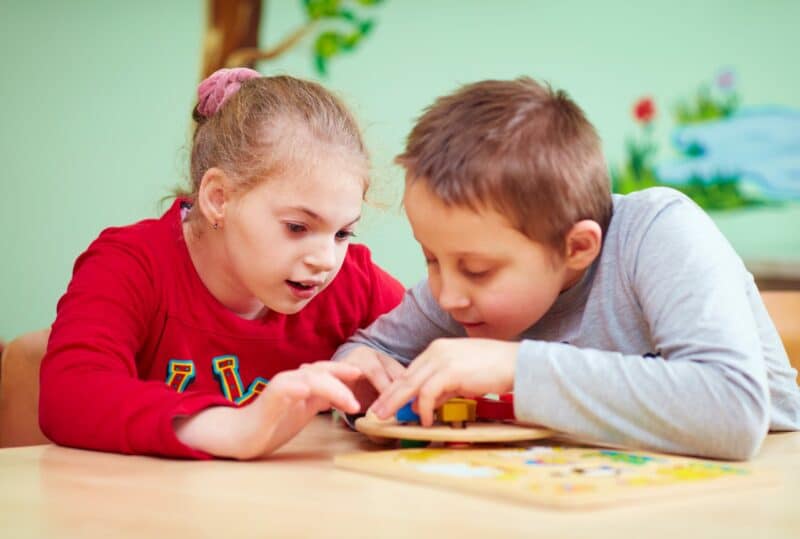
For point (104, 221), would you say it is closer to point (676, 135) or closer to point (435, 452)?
point (676, 135)

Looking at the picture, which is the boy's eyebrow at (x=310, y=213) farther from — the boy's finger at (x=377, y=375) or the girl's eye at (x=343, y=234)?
the boy's finger at (x=377, y=375)

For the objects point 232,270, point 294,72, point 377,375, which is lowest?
point 377,375

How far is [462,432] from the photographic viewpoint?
0.88 metres

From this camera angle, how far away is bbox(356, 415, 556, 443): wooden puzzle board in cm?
88

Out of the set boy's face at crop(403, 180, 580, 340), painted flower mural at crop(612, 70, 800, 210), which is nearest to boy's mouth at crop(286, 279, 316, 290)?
boy's face at crop(403, 180, 580, 340)

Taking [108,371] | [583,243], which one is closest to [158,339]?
[108,371]

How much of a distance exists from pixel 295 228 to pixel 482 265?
309mm

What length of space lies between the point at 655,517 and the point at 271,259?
69 cm

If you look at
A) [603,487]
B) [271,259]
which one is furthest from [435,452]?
[271,259]

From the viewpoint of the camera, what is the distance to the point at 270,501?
28.0 inches

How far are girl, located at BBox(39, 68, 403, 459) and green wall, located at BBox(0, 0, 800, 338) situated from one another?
142 cm

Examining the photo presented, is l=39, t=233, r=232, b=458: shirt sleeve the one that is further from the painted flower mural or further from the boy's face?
the painted flower mural

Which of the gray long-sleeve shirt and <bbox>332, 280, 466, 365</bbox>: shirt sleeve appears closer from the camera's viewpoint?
the gray long-sleeve shirt

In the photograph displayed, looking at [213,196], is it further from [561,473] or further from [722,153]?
[722,153]
